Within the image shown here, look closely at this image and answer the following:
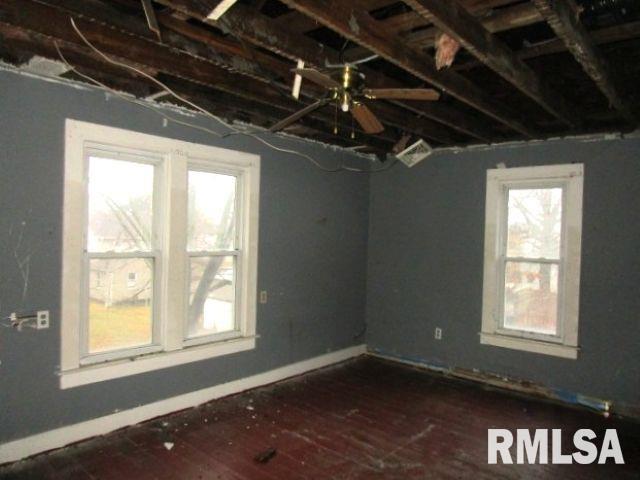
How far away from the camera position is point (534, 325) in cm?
413

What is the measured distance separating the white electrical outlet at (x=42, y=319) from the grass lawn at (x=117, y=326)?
31 centimetres

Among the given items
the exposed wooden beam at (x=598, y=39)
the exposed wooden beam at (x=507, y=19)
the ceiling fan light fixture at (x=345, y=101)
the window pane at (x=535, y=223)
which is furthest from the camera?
the window pane at (x=535, y=223)

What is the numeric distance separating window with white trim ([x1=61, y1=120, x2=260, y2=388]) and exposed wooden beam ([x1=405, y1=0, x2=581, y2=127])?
2207mm

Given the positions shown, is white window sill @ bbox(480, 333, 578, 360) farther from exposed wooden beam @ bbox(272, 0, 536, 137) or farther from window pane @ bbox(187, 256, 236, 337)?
window pane @ bbox(187, 256, 236, 337)

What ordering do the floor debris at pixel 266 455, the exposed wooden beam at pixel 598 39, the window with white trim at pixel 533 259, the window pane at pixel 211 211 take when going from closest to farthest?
the exposed wooden beam at pixel 598 39
the floor debris at pixel 266 455
the window pane at pixel 211 211
the window with white trim at pixel 533 259

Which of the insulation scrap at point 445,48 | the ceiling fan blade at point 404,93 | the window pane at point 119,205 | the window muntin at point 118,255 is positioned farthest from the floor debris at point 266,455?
the insulation scrap at point 445,48

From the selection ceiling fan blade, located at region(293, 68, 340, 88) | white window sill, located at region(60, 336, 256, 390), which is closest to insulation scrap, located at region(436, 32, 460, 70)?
ceiling fan blade, located at region(293, 68, 340, 88)

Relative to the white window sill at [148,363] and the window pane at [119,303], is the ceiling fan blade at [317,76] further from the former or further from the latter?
the white window sill at [148,363]

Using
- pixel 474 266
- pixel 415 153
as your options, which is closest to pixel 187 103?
pixel 415 153

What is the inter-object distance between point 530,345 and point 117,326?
11.9 ft

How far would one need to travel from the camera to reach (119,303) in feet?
10.3

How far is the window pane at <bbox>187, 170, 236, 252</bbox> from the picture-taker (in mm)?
3568

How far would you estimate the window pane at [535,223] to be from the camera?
401 centimetres

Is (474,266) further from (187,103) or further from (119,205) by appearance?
(119,205)
